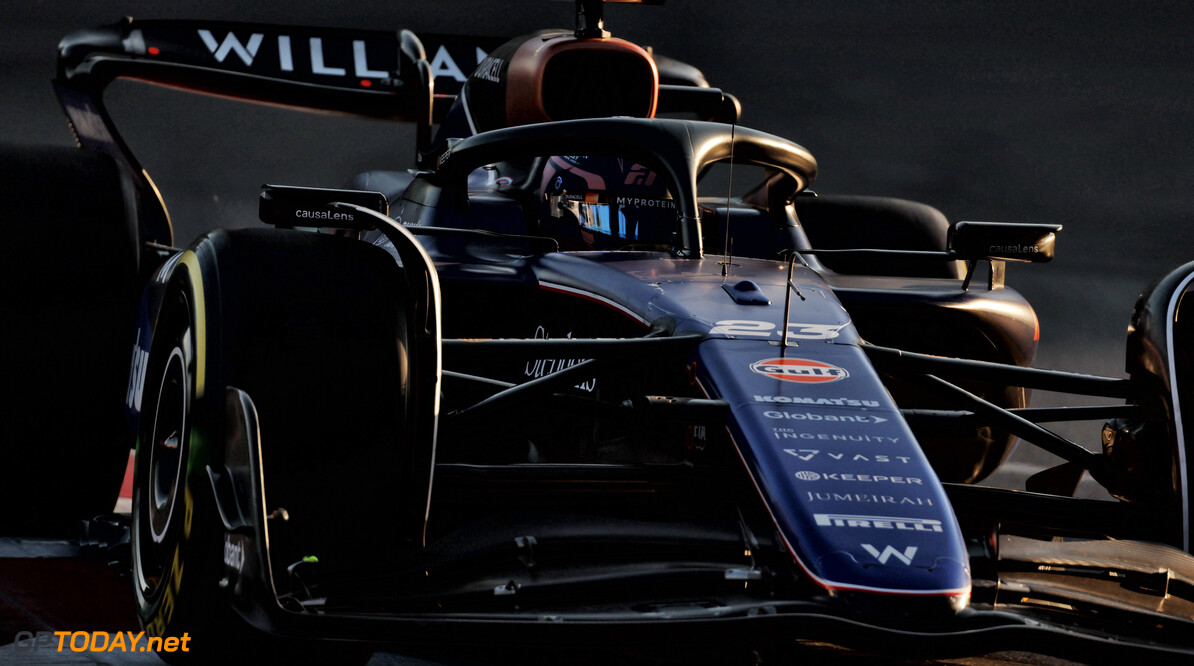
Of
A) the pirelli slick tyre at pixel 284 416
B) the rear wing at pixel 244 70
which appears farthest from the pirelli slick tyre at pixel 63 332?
the rear wing at pixel 244 70

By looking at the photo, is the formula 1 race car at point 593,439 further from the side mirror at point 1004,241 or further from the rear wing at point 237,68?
the rear wing at point 237,68

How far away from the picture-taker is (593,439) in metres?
2.83

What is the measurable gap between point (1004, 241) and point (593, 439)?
3.28 feet

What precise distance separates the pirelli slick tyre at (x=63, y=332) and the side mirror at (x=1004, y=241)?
1.98 meters

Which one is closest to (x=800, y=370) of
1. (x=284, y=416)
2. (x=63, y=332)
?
(x=284, y=416)

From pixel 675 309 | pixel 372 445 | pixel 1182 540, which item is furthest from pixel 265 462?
pixel 1182 540

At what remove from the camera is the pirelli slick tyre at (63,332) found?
9.61 ft

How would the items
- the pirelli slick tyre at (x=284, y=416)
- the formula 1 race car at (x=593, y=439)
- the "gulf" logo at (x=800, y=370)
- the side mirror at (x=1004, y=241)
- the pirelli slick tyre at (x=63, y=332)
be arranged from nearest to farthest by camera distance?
the formula 1 race car at (x=593, y=439) → the pirelli slick tyre at (x=284, y=416) → the "gulf" logo at (x=800, y=370) → the side mirror at (x=1004, y=241) → the pirelli slick tyre at (x=63, y=332)

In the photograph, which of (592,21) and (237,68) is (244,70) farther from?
(592,21)

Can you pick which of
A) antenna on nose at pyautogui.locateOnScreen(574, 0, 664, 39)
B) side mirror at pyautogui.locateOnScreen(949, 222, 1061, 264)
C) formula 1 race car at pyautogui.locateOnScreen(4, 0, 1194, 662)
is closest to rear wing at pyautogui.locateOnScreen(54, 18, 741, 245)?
antenna on nose at pyautogui.locateOnScreen(574, 0, 664, 39)

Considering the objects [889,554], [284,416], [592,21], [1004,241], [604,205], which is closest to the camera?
[889,554]

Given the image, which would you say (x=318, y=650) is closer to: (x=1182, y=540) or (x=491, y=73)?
(x=1182, y=540)

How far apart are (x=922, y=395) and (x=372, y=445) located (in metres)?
1.60

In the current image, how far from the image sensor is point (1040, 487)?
2.83 meters
